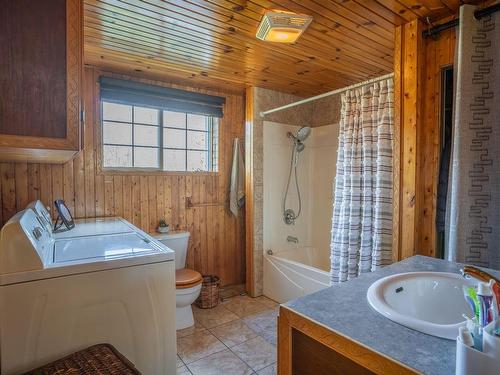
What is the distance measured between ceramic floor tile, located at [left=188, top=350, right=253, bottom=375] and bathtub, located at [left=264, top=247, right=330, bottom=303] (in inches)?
36.2

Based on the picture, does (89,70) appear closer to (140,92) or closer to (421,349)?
(140,92)

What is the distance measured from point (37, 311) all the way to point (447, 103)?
2.34 metres

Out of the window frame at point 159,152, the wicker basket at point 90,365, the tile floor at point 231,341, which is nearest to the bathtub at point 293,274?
the tile floor at point 231,341

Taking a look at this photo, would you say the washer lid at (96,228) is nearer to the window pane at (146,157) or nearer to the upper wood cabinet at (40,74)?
the window pane at (146,157)

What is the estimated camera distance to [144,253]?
1488mm

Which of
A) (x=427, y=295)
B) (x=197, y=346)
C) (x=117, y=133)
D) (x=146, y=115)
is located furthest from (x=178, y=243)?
(x=427, y=295)

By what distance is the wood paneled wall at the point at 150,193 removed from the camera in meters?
2.25

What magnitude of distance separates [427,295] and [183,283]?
176 centimetres

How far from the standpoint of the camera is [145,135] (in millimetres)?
2826

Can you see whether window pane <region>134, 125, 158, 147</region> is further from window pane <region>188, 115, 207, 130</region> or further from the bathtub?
the bathtub

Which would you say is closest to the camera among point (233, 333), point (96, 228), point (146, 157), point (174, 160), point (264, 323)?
point (96, 228)

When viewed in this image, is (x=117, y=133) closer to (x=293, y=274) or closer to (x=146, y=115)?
(x=146, y=115)

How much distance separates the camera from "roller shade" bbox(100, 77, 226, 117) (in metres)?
2.50

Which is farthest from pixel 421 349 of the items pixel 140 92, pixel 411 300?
pixel 140 92
